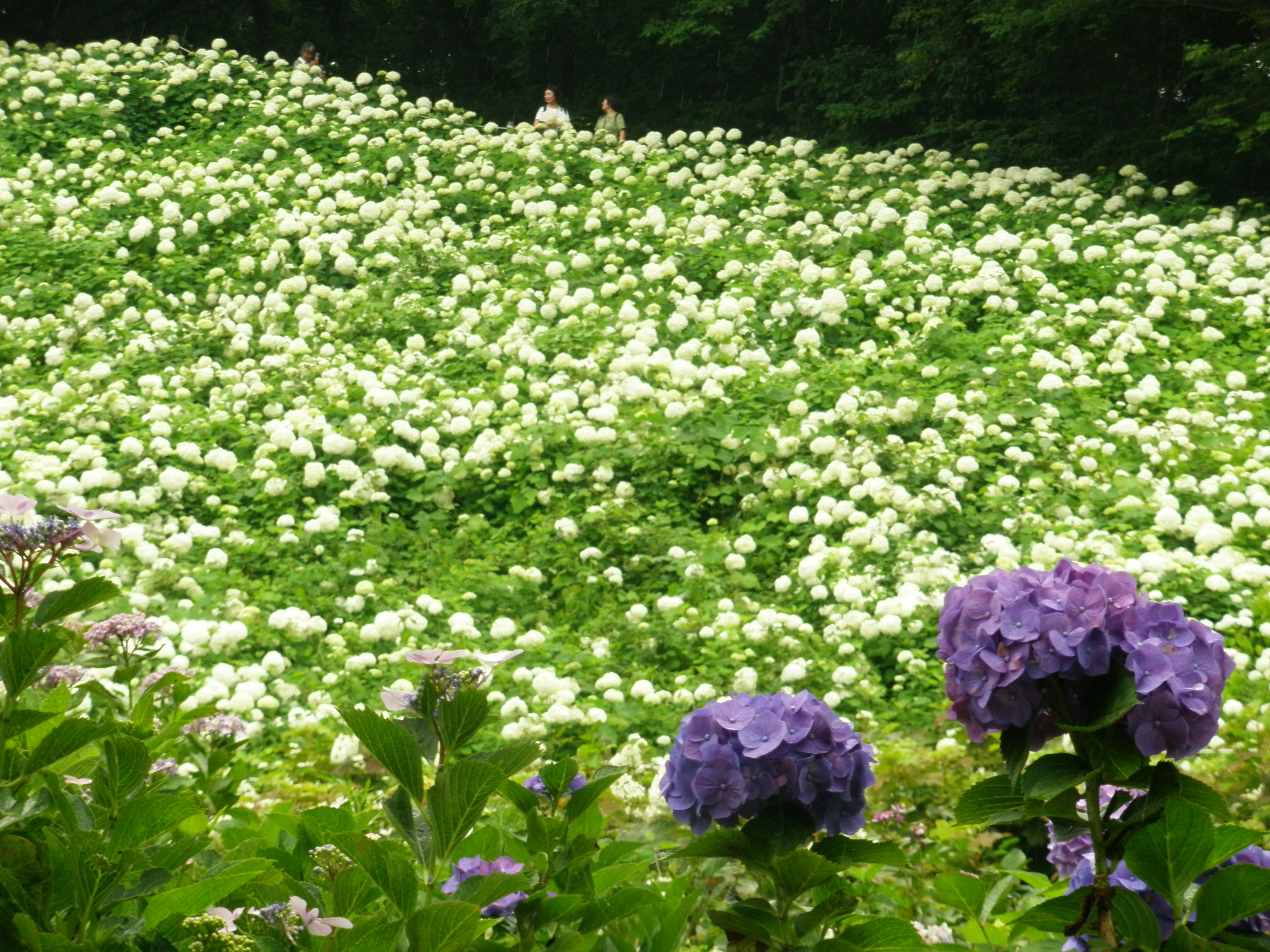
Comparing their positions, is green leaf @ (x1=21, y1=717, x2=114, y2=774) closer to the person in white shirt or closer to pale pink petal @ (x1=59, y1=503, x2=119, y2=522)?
pale pink petal @ (x1=59, y1=503, x2=119, y2=522)

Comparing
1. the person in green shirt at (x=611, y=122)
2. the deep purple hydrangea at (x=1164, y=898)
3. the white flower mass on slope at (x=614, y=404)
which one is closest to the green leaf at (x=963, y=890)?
the deep purple hydrangea at (x=1164, y=898)

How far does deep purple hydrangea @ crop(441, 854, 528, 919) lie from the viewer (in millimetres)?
1159

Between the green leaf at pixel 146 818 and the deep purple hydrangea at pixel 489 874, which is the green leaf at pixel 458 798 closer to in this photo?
the deep purple hydrangea at pixel 489 874

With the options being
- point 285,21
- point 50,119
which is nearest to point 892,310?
point 50,119

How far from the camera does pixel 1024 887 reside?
2689 mm

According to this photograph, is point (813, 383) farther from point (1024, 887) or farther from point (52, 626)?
point (52, 626)

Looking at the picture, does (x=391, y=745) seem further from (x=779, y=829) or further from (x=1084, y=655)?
(x=1084, y=655)

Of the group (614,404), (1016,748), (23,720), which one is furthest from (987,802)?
(614,404)

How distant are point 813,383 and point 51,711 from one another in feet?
17.7

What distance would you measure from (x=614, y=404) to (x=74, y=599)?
16.8 feet

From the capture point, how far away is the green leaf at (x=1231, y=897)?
1096 mm

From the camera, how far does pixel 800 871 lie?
4.05 ft

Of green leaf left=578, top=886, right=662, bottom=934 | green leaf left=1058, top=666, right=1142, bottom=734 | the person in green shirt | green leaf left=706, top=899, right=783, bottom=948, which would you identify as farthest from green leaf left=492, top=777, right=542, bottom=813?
the person in green shirt

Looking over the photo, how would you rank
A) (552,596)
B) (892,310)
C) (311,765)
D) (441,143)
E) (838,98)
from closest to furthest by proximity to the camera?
(311,765)
(552,596)
(892,310)
(441,143)
(838,98)
